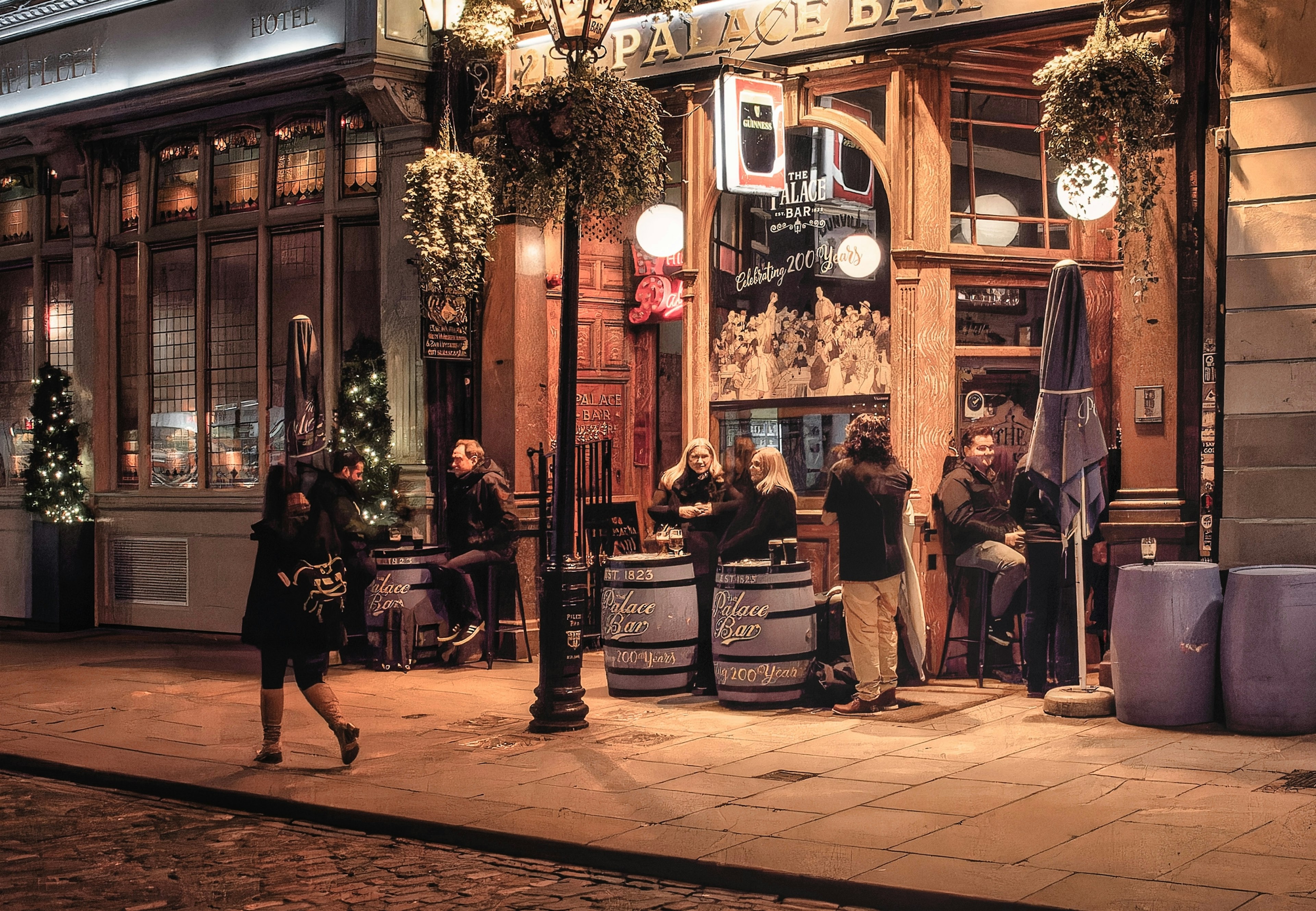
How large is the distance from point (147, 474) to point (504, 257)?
5066 millimetres

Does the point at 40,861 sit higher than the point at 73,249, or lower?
lower

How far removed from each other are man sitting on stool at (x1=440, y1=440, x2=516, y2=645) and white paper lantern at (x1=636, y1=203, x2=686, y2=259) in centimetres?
228

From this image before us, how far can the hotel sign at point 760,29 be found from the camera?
1054cm

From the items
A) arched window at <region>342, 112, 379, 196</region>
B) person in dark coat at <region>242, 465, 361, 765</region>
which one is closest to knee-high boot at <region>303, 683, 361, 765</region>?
person in dark coat at <region>242, 465, 361, 765</region>

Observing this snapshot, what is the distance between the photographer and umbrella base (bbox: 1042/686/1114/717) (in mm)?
9008

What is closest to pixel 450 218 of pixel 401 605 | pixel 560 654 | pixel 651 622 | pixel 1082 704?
pixel 401 605

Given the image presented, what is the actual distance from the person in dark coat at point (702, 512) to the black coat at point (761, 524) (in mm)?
309

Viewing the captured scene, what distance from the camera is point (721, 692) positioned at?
9.73 m

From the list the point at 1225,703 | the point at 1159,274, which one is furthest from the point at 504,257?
the point at 1225,703

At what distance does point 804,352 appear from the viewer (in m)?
11.5

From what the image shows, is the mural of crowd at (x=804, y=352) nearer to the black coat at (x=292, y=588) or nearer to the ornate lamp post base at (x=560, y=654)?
the ornate lamp post base at (x=560, y=654)

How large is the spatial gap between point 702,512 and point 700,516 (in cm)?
4

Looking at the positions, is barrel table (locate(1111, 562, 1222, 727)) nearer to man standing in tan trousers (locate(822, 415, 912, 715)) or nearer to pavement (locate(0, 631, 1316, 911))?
pavement (locate(0, 631, 1316, 911))

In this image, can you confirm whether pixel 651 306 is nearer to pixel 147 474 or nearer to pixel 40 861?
pixel 147 474
